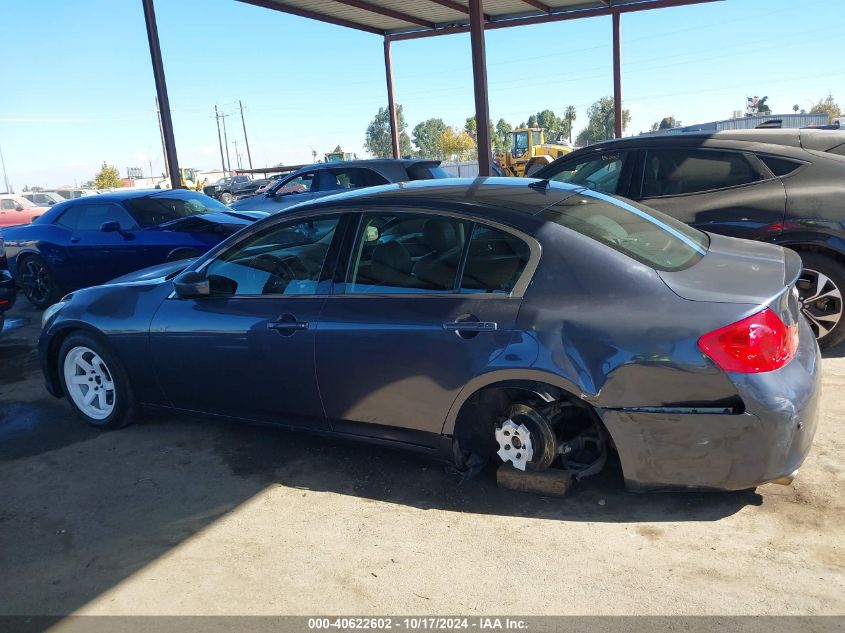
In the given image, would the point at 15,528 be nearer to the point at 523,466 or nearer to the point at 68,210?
the point at 523,466

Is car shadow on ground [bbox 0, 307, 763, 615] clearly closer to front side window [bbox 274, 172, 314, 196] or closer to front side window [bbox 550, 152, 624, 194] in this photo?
front side window [bbox 550, 152, 624, 194]

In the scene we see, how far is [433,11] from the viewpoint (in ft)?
51.6

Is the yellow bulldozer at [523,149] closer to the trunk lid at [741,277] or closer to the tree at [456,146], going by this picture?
the trunk lid at [741,277]

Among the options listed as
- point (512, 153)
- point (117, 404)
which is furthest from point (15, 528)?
point (512, 153)

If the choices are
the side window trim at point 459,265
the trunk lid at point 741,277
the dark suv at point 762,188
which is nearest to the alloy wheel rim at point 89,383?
the side window trim at point 459,265

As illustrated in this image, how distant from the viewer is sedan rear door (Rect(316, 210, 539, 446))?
10.9 feet

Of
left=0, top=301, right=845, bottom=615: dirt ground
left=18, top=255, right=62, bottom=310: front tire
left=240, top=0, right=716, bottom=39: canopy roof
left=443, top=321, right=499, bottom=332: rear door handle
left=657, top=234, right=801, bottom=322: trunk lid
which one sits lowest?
left=0, top=301, right=845, bottom=615: dirt ground

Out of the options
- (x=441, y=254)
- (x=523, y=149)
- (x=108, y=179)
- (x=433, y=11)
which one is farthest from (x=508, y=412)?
→ (x=108, y=179)

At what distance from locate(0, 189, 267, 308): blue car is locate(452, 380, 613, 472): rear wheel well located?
513 centimetres

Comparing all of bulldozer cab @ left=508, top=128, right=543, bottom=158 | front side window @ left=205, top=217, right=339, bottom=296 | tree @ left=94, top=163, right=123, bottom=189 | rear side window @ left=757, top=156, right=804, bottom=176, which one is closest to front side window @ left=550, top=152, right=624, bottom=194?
rear side window @ left=757, top=156, right=804, bottom=176

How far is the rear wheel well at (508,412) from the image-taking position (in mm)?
3227

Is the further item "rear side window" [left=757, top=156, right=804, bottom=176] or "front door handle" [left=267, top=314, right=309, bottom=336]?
"rear side window" [left=757, top=156, right=804, bottom=176]

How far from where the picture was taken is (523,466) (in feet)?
11.4

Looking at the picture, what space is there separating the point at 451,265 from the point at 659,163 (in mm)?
3193
